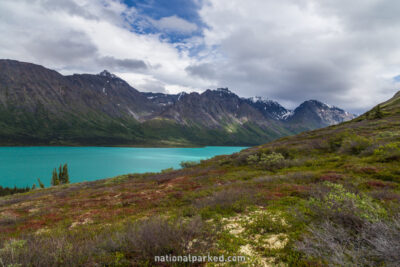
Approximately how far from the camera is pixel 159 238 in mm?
6309

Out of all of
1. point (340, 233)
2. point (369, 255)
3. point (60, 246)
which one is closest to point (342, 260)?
point (369, 255)

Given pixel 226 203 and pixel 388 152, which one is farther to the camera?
pixel 388 152

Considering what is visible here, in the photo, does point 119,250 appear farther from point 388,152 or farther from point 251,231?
point 388,152

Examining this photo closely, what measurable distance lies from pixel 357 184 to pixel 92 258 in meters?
14.9

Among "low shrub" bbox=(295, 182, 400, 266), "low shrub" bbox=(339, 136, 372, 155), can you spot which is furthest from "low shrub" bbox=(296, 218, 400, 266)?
"low shrub" bbox=(339, 136, 372, 155)

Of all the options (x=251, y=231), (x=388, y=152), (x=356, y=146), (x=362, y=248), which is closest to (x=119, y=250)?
(x=251, y=231)

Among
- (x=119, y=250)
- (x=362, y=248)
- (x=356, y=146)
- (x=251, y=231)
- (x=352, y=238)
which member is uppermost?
(x=356, y=146)

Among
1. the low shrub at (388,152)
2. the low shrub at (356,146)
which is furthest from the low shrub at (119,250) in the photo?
the low shrub at (356,146)

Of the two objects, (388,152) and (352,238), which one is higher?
(388,152)

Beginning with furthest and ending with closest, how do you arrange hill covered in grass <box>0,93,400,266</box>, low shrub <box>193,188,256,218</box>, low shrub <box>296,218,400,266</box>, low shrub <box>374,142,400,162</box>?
low shrub <box>374,142,400,162</box> < low shrub <box>193,188,256,218</box> < hill covered in grass <box>0,93,400,266</box> < low shrub <box>296,218,400,266</box>

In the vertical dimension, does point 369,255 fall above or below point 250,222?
above

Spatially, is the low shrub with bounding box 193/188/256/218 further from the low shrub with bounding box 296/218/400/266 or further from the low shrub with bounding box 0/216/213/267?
the low shrub with bounding box 296/218/400/266

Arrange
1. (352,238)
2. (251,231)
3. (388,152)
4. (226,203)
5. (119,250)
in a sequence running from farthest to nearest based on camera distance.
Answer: (388,152) < (226,203) < (251,231) < (119,250) < (352,238)

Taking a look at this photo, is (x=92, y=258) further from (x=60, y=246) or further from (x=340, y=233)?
(x=340, y=233)
